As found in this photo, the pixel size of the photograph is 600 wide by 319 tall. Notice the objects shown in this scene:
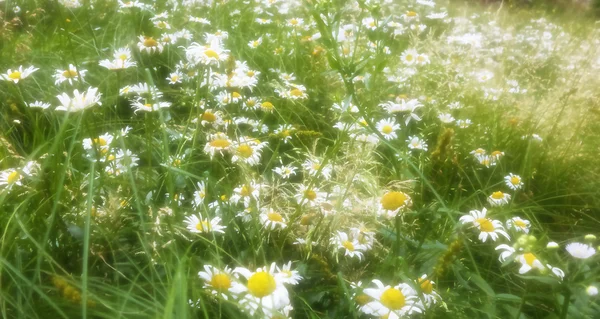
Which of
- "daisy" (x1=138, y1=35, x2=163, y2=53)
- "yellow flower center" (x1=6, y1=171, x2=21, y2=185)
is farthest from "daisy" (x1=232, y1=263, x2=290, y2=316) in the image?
"daisy" (x1=138, y1=35, x2=163, y2=53)

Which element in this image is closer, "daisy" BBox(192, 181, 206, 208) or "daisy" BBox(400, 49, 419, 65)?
"daisy" BBox(192, 181, 206, 208)

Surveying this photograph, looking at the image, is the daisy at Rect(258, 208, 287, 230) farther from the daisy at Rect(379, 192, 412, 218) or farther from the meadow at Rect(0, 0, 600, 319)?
the daisy at Rect(379, 192, 412, 218)

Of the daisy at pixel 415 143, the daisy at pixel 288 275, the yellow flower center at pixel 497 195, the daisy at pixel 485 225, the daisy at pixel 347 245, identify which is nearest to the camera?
the daisy at pixel 288 275

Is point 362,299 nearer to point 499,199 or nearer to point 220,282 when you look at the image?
point 220,282

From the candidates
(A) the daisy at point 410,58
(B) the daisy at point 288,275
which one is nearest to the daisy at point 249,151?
(B) the daisy at point 288,275

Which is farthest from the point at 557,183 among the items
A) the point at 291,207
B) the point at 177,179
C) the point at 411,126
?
the point at 177,179

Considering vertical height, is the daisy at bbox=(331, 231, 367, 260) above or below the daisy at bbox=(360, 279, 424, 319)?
above

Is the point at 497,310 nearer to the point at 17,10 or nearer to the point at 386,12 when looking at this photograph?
the point at 17,10

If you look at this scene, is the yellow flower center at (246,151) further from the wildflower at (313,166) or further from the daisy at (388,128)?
the daisy at (388,128)

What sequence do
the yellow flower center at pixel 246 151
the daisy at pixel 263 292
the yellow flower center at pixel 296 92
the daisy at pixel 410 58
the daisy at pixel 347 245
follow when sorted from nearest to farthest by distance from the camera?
the daisy at pixel 263 292, the daisy at pixel 347 245, the yellow flower center at pixel 246 151, the yellow flower center at pixel 296 92, the daisy at pixel 410 58
